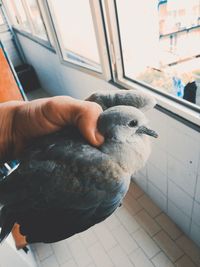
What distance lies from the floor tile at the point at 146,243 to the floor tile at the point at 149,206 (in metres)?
0.18

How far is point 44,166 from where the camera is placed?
472 mm

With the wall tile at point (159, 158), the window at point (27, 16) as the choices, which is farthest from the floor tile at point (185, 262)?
the window at point (27, 16)

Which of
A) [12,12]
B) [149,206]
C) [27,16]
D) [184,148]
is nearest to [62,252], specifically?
[149,206]

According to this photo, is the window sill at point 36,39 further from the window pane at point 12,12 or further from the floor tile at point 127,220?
the floor tile at point 127,220

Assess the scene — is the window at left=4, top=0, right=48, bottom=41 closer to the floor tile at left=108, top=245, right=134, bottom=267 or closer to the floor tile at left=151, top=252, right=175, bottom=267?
the floor tile at left=108, top=245, right=134, bottom=267

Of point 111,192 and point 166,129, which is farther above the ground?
point 111,192

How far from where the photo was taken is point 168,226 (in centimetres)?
179

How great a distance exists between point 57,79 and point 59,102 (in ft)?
8.16

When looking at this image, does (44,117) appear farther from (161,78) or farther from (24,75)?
(24,75)

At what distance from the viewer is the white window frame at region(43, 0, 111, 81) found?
56.7 inches

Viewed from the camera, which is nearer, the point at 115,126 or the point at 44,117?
the point at 115,126

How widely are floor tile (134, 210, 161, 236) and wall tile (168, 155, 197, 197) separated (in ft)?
1.65

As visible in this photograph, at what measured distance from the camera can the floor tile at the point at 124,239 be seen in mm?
1700

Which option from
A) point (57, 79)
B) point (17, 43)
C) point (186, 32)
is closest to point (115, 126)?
point (186, 32)
